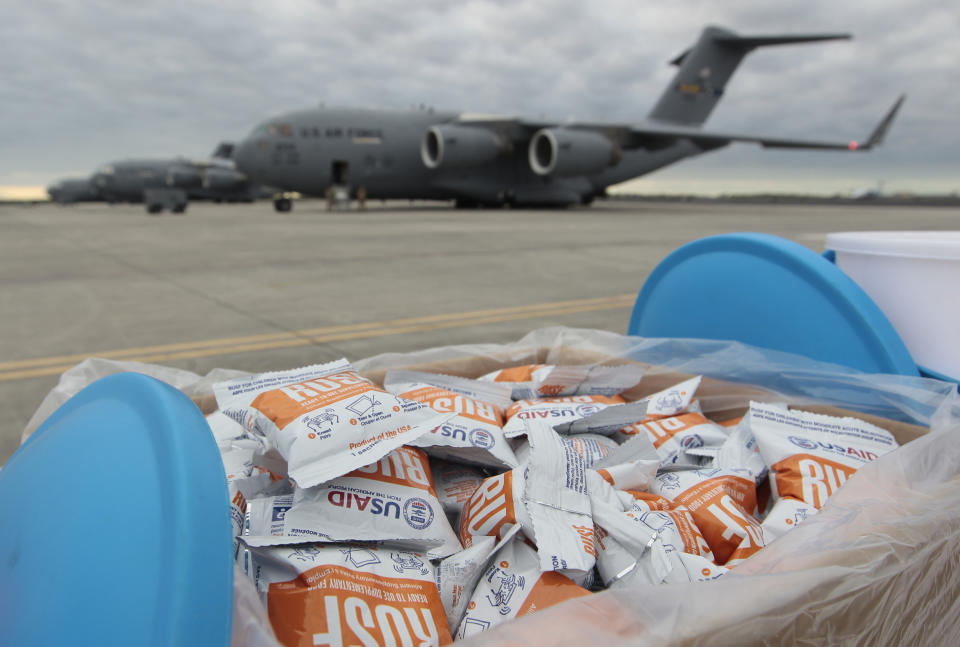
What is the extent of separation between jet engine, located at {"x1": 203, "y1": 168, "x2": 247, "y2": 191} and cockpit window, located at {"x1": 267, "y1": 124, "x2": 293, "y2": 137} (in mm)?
14946

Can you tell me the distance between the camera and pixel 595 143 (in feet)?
46.4

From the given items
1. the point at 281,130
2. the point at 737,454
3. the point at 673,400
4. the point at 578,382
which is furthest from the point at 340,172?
the point at 737,454

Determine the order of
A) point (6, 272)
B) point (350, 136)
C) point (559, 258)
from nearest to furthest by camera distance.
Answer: point (6, 272), point (559, 258), point (350, 136)

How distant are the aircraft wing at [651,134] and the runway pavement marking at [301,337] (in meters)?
11.8

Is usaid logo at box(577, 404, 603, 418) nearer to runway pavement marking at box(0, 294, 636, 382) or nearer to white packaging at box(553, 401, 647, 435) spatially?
white packaging at box(553, 401, 647, 435)

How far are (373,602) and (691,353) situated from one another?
1.06 m

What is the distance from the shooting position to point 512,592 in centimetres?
82

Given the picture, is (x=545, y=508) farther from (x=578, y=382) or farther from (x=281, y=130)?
(x=281, y=130)

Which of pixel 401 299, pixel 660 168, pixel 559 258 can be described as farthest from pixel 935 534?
pixel 660 168

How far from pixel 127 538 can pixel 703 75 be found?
1895cm

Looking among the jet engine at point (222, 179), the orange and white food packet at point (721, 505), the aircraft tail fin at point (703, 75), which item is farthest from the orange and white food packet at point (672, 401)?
the jet engine at point (222, 179)

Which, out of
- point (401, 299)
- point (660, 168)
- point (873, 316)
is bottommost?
point (401, 299)

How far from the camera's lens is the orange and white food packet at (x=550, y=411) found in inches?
47.6

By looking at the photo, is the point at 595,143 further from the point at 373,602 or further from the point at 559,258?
the point at 373,602
